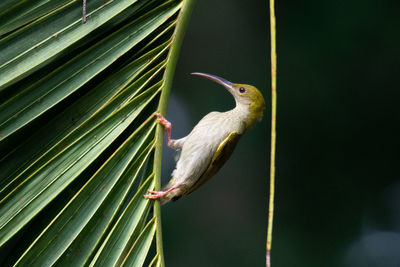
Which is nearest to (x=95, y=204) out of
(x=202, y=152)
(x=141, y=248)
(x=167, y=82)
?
(x=141, y=248)

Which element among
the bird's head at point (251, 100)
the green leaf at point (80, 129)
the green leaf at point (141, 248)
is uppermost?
the bird's head at point (251, 100)

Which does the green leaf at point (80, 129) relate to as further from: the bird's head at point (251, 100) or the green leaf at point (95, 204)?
the bird's head at point (251, 100)

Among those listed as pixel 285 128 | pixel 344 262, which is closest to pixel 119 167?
pixel 285 128

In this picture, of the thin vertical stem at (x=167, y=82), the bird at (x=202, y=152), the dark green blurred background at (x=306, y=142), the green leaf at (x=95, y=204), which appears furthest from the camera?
the dark green blurred background at (x=306, y=142)

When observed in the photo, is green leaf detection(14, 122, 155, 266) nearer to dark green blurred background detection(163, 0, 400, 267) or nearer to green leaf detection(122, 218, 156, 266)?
green leaf detection(122, 218, 156, 266)

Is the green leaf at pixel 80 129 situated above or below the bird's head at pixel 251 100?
below

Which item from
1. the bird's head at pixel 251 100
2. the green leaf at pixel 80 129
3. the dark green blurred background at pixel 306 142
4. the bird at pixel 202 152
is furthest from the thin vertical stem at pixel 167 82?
the dark green blurred background at pixel 306 142

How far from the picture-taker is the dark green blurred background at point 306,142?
328 inches

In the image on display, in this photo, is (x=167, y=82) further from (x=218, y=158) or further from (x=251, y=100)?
(x=251, y=100)

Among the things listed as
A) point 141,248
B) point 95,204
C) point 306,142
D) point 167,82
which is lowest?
point 141,248

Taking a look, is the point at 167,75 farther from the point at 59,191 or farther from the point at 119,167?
the point at 59,191

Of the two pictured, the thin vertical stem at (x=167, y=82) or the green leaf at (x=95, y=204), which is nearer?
the green leaf at (x=95, y=204)

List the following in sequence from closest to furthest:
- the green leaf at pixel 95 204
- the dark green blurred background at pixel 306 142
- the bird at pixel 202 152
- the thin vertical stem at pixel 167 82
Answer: the green leaf at pixel 95 204 < the thin vertical stem at pixel 167 82 < the bird at pixel 202 152 < the dark green blurred background at pixel 306 142

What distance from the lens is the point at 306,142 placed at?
8727 millimetres
